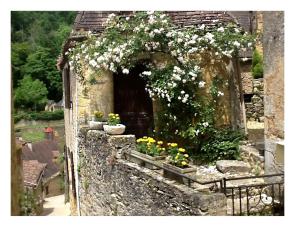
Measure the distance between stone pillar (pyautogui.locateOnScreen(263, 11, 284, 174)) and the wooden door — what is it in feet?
14.9

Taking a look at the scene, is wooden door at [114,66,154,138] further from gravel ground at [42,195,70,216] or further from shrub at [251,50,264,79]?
gravel ground at [42,195,70,216]

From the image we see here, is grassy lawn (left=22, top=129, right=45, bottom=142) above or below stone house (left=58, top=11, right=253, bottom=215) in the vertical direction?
below

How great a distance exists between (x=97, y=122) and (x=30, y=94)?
9.23m

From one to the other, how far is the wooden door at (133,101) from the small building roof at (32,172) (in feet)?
24.5

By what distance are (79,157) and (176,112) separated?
8.99ft

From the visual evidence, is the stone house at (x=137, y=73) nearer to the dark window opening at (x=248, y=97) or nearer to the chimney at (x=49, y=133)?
the dark window opening at (x=248, y=97)

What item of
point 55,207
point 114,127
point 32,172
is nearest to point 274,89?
point 114,127

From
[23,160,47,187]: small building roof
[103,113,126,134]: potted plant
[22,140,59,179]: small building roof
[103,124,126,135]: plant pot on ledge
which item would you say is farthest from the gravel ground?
[103,124,126,135]: plant pot on ledge

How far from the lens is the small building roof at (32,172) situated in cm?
1742

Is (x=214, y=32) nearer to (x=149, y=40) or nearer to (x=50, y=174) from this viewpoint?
(x=149, y=40)

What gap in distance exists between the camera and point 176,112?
980cm

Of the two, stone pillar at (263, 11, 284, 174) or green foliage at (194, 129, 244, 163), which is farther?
green foliage at (194, 129, 244, 163)

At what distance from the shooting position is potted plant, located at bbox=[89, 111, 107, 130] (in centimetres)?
903

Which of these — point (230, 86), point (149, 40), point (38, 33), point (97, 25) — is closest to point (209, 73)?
point (230, 86)
